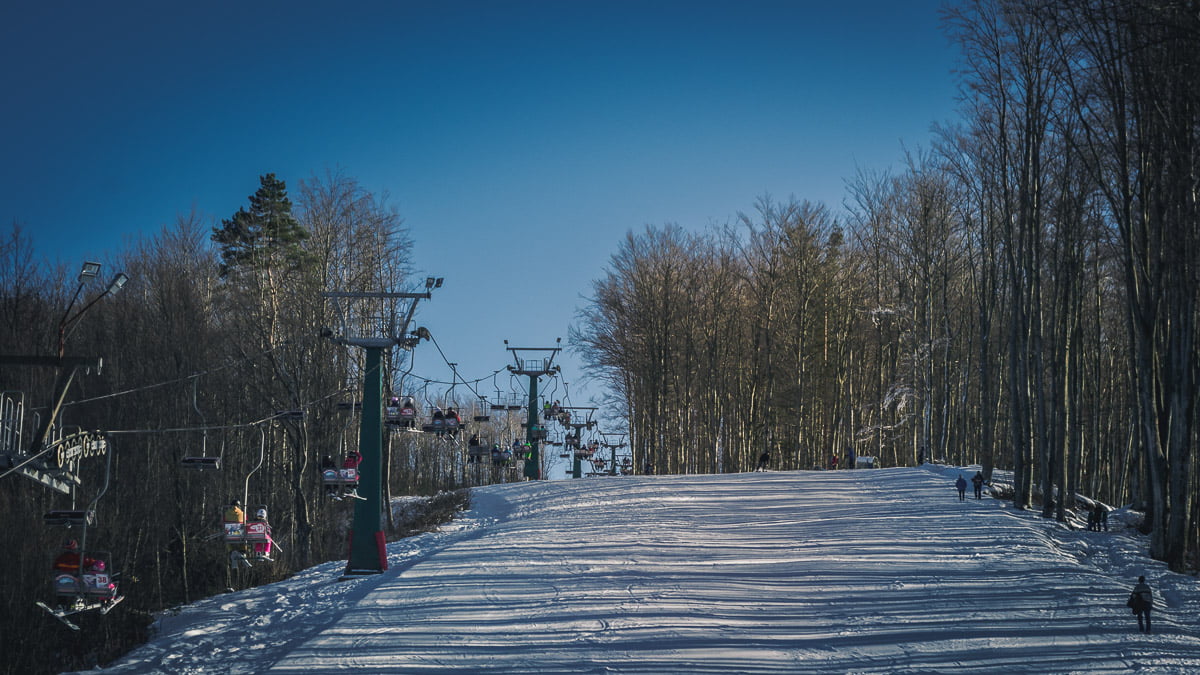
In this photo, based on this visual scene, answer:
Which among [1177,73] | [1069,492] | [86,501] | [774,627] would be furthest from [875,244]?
[86,501]

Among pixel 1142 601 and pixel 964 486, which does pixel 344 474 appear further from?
pixel 964 486

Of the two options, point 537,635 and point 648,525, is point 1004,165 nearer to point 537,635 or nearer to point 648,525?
point 648,525

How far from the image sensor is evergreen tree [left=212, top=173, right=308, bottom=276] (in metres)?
44.8

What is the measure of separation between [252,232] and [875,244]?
30.1 metres

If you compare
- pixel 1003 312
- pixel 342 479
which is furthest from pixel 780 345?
pixel 342 479

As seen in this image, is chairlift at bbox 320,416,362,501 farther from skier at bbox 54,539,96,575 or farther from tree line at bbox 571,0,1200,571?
tree line at bbox 571,0,1200,571

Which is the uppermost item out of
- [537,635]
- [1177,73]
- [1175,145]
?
[1177,73]

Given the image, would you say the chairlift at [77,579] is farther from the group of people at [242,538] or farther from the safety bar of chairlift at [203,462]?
the group of people at [242,538]

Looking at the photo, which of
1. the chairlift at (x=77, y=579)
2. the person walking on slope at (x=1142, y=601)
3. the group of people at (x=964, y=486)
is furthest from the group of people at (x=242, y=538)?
the group of people at (x=964, y=486)

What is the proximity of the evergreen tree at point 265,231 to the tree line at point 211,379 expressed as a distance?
0.37 ft

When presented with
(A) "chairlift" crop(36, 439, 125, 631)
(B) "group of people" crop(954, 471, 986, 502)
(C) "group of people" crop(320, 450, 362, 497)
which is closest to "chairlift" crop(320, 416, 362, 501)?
(C) "group of people" crop(320, 450, 362, 497)

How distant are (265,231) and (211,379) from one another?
24.5ft

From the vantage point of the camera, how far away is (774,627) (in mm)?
15391

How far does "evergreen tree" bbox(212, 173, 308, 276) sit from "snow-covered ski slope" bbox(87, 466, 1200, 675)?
2330 cm
